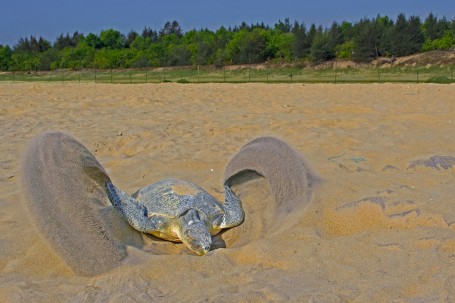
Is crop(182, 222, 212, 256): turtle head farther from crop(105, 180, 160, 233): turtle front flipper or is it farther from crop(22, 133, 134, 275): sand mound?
crop(22, 133, 134, 275): sand mound

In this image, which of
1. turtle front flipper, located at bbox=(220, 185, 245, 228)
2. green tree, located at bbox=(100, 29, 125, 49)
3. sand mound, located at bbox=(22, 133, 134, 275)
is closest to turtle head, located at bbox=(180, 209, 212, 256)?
turtle front flipper, located at bbox=(220, 185, 245, 228)

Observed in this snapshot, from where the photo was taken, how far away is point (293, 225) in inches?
139

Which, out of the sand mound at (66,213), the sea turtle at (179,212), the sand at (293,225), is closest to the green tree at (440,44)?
the sand at (293,225)

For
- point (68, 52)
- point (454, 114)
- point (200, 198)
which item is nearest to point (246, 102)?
point (454, 114)

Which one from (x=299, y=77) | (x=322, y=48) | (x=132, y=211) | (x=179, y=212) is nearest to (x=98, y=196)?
(x=132, y=211)

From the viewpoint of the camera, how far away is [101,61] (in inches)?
2367

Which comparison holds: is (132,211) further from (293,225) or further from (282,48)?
(282,48)

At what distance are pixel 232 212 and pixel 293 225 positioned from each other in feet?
1.75

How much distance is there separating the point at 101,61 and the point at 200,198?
195 feet

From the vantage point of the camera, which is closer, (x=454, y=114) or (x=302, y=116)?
(x=454, y=114)

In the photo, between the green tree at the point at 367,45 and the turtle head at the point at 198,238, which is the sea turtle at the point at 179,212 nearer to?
the turtle head at the point at 198,238

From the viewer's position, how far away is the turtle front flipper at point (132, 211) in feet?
12.0

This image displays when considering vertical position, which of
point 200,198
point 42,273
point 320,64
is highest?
point 320,64

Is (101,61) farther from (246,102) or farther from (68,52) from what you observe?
(246,102)
